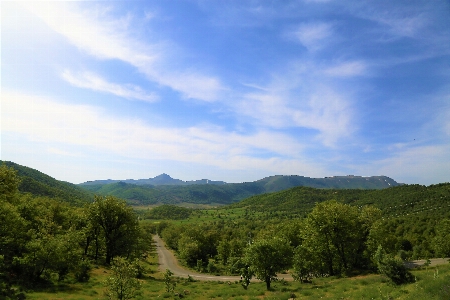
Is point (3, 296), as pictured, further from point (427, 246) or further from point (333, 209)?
point (427, 246)

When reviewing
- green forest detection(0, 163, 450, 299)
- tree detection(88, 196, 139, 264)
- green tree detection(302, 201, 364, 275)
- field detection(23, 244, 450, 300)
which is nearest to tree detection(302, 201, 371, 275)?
green tree detection(302, 201, 364, 275)

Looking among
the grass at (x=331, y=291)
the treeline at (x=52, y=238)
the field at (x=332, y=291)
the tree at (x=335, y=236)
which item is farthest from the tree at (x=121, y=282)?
the tree at (x=335, y=236)

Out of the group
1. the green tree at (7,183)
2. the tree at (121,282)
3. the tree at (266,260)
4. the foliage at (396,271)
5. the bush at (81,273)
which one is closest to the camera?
the tree at (121,282)

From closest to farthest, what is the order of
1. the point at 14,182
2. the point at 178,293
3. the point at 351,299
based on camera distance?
the point at 351,299
the point at 178,293
the point at 14,182

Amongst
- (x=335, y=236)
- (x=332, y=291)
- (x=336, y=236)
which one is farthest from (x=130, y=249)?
(x=332, y=291)

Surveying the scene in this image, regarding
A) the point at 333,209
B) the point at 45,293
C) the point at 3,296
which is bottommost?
the point at 45,293

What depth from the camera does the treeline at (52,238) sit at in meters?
29.8

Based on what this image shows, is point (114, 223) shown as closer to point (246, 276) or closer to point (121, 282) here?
point (246, 276)

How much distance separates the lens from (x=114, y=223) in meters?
57.1

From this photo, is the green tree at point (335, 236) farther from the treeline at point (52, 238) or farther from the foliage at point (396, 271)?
the treeline at point (52, 238)

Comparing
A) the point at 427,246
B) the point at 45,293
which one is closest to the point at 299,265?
the point at 45,293

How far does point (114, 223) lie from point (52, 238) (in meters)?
25.3

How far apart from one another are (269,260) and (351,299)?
15.8 m

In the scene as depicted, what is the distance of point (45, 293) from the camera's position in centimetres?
2762
